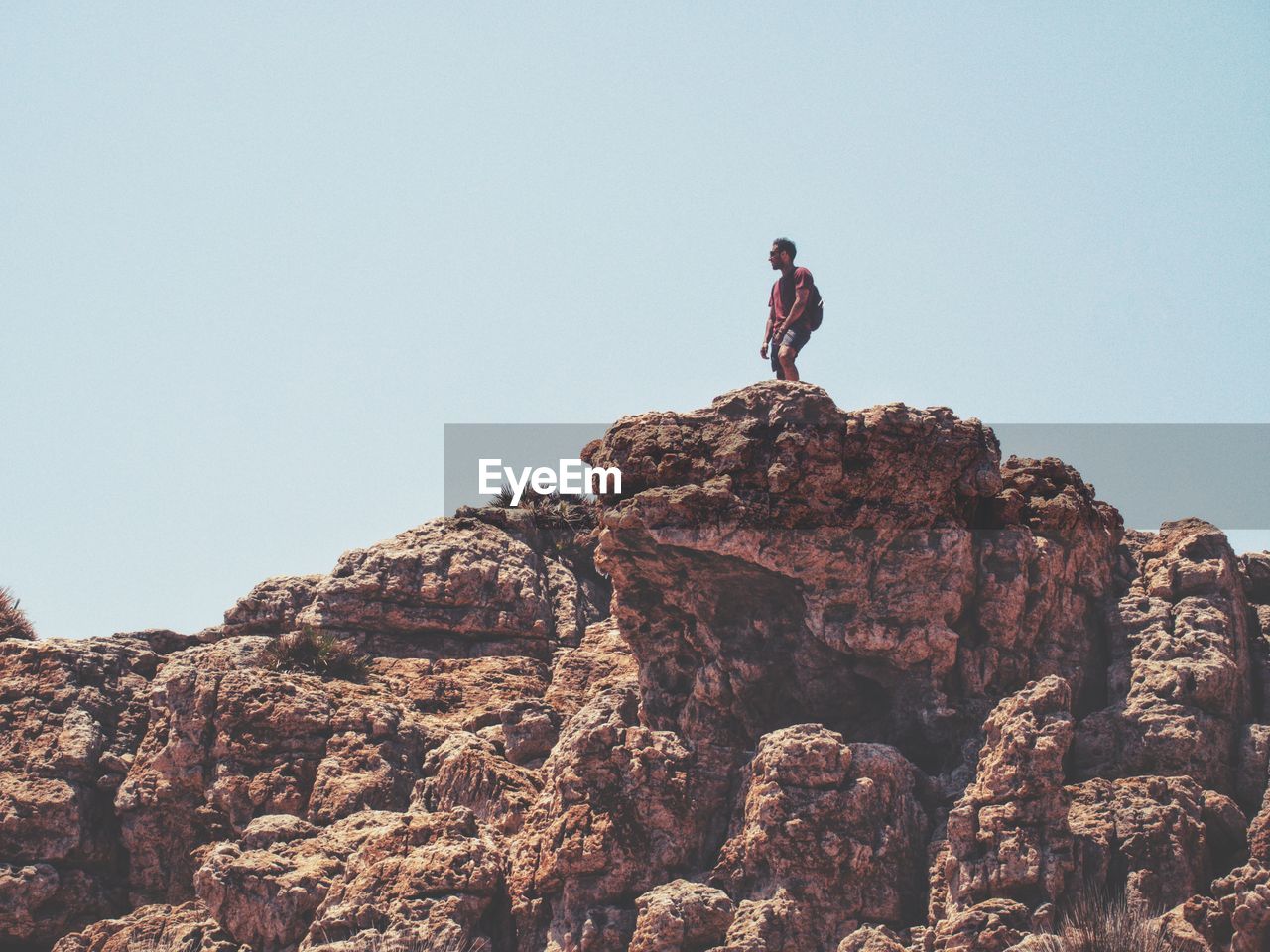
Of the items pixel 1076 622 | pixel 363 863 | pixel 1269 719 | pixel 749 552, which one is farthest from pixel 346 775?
pixel 1269 719

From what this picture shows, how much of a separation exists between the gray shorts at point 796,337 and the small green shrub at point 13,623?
11106 millimetres

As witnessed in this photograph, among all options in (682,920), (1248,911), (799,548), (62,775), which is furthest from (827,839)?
(62,775)

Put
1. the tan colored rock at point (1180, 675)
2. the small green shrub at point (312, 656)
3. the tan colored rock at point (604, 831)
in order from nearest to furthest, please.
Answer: the tan colored rock at point (604, 831) < the tan colored rock at point (1180, 675) < the small green shrub at point (312, 656)

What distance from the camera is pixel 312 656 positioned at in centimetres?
2317

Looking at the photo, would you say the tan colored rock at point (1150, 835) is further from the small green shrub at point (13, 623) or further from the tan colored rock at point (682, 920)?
the small green shrub at point (13, 623)

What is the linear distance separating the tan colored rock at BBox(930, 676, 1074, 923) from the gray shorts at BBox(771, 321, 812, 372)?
5563 mm

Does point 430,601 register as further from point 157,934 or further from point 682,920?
point 682,920

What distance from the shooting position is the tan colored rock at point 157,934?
771 inches

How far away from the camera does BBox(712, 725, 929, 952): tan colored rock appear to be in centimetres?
1850

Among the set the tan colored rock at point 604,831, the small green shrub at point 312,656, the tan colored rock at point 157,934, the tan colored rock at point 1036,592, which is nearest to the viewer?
the tan colored rock at point 604,831

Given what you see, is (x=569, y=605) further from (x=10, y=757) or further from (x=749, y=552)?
(x=10, y=757)

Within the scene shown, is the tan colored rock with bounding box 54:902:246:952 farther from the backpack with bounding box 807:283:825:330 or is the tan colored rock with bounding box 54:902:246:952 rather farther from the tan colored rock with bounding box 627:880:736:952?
the backpack with bounding box 807:283:825:330

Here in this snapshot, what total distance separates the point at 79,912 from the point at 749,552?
9.23m

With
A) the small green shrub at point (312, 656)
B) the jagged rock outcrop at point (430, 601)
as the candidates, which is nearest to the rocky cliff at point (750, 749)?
the small green shrub at point (312, 656)
